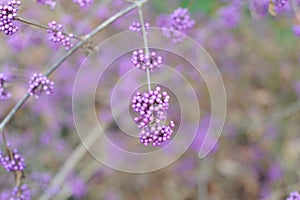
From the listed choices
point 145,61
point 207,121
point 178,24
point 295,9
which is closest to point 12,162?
point 145,61

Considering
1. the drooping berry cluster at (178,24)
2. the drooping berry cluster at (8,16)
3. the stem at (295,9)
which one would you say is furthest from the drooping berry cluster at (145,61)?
the stem at (295,9)

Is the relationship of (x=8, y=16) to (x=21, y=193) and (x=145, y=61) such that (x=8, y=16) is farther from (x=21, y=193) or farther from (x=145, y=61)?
(x=21, y=193)

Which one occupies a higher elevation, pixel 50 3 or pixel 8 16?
pixel 50 3

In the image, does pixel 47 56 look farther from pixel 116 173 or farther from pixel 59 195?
pixel 59 195

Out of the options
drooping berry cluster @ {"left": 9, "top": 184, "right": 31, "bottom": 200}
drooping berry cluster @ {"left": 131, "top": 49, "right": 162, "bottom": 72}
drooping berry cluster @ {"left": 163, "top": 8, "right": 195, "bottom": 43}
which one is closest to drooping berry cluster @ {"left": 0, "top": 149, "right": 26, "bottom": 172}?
drooping berry cluster @ {"left": 9, "top": 184, "right": 31, "bottom": 200}

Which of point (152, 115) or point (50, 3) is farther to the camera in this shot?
point (50, 3)

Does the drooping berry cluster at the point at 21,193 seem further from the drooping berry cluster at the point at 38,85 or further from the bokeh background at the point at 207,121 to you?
the bokeh background at the point at 207,121

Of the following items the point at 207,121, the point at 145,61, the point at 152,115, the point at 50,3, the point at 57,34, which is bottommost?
the point at 152,115

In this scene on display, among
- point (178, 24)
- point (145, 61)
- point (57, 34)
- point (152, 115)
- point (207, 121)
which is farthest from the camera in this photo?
point (207, 121)
